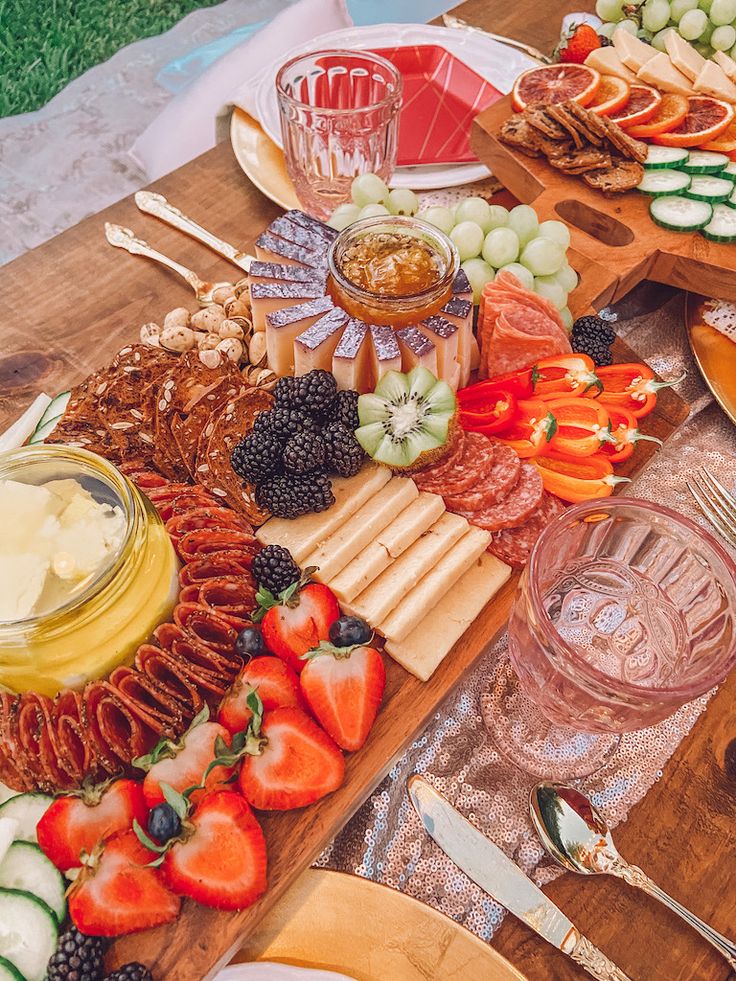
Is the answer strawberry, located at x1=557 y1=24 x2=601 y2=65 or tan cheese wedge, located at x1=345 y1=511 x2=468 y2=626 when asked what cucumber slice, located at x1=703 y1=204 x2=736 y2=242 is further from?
tan cheese wedge, located at x1=345 y1=511 x2=468 y2=626

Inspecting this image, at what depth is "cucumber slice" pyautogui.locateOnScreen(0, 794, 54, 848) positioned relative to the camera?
3.85 ft

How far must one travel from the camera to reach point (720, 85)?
232 centimetres

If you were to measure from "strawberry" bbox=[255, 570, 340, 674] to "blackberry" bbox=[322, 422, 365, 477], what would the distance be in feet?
0.94

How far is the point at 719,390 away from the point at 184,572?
4.69ft

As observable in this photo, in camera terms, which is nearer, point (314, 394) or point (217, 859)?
point (217, 859)

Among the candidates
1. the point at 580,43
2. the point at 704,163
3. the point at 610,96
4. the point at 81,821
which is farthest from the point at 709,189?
the point at 81,821

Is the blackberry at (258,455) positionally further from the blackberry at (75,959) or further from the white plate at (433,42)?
the white plate at (433,42)

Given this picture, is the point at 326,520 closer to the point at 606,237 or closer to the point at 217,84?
the point at 606,237

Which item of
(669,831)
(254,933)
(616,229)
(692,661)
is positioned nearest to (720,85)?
(616,229)

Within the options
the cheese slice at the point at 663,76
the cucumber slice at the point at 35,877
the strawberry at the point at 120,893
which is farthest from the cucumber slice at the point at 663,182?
the cucumber slice at the point at 35,877

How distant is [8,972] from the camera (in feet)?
3.33

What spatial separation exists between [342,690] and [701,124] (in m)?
2.05

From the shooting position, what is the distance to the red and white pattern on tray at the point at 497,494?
1.53 metres

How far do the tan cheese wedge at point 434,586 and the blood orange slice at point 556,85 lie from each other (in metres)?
1.52
